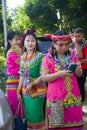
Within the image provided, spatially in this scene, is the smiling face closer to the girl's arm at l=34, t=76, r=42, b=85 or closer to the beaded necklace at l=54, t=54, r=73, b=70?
the girl's arm at l=34, t=76, r=42, b=85

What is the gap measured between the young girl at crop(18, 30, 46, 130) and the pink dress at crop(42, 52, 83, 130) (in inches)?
23.9

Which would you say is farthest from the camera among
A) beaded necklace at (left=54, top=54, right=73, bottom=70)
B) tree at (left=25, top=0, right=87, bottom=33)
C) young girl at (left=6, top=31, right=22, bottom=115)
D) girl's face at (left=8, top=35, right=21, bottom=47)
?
tree at (left=25, top=0, right=87, bottom=33)

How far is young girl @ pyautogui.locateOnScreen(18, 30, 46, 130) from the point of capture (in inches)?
201

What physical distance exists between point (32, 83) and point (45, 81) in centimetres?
56

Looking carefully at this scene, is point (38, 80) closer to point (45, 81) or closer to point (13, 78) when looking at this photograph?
point (45, 81)

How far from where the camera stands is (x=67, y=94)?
14.5ft

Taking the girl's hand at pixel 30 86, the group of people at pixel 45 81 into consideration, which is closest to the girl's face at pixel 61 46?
the group of people at pixel 45 81

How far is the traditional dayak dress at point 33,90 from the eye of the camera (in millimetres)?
5113

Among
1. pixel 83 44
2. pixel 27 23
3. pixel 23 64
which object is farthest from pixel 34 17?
pixel 23 64

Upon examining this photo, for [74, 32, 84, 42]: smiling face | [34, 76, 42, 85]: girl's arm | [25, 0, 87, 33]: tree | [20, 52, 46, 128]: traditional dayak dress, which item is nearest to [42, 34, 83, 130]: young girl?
[34, 76, 42, 85]: girl's arm

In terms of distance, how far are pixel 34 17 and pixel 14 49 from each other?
2200 centimetres

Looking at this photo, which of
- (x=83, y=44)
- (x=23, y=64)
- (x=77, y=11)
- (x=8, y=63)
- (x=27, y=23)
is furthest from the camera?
(x=27, y=23)

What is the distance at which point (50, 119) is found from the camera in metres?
4.42

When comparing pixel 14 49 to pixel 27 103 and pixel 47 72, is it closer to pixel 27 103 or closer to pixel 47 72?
pixel 27 103
